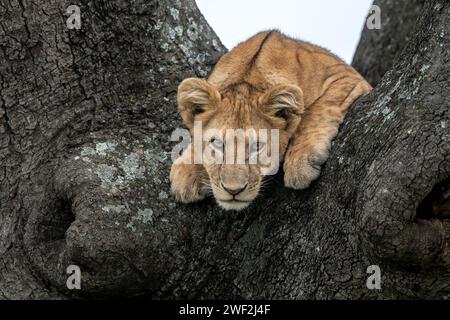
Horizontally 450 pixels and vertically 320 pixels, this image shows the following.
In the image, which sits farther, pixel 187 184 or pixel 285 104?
pixel 285 104

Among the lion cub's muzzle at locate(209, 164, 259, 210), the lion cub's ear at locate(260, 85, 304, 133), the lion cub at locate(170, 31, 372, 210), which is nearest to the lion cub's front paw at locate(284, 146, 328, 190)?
the lion cub at locate(170, 31, 372, 210)

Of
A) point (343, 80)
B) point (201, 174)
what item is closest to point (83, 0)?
point (201, 174)

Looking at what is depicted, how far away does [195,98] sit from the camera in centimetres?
571

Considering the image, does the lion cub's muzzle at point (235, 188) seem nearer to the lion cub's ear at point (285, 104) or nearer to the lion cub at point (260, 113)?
the lion cub at point (260, 113)

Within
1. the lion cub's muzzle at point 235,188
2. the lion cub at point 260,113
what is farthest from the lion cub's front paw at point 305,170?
the lion cub's muzzle at point 235,188

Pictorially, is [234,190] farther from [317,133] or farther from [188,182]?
[317,133]

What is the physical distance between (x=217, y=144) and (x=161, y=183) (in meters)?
0.43

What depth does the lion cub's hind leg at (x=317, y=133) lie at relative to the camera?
5.23 metres

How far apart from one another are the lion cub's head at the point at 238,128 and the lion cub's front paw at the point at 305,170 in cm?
26

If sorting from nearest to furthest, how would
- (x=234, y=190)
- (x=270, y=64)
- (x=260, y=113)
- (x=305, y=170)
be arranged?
(x=305, y=170)
(x=234, y=190)
(x=260, y=113)
(x=270, y=64)

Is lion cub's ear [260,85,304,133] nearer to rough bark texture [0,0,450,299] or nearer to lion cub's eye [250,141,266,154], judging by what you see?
lion cub's eye [250,141,266,154]

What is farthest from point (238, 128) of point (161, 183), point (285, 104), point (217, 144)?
point (161, 183)

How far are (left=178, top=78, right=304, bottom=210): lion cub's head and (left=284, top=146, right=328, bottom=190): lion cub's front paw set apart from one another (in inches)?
10.1
